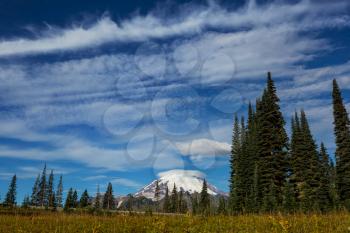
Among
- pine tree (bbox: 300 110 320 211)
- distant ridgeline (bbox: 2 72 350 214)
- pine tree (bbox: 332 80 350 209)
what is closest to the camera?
distant ridgeline (bbox: 2 72 350 214)

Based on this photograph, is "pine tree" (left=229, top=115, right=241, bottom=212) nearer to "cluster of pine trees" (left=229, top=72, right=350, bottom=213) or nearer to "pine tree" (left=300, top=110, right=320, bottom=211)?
"cluster of pine trees" (left=229, top=72, right=350, bottom=213)

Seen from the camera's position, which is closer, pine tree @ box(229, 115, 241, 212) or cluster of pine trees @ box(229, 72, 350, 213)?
cluster of pine trees @ box(229, 72, 350, 213)

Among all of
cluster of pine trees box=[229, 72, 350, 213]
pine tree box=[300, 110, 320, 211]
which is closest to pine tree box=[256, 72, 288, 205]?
cluster of pine trees box=[229, 72, 350, 213]

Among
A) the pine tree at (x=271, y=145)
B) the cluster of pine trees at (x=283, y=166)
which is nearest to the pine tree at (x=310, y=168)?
the cluster of pine trees at (x=283, y=166)

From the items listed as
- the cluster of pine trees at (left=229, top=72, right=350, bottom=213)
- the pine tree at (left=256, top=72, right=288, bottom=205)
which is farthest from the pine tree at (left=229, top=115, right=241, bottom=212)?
the pine tree at (left=256, top=72, right=288, bottom=205)

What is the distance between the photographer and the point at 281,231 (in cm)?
881

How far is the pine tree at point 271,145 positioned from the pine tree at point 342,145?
13.8 metres

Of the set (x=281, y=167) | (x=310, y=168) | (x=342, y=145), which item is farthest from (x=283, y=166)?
(x=342, y=145)

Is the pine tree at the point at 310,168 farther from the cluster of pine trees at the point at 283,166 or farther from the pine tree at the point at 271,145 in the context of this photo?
the pine tree at the point at 271,145

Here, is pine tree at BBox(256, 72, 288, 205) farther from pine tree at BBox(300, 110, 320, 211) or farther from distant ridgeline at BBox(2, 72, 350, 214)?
pine tree at BBox(300, 110, 320, 211)

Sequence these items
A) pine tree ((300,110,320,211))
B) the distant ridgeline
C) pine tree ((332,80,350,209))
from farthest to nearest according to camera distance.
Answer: pine tree ((332,80,350,209)) < pine tree ((300,110,320,211)) < the distant ridgeline

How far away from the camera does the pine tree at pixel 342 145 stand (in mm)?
51062

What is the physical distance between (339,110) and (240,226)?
160 feet

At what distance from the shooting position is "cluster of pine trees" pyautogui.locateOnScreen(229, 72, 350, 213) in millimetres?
42719
